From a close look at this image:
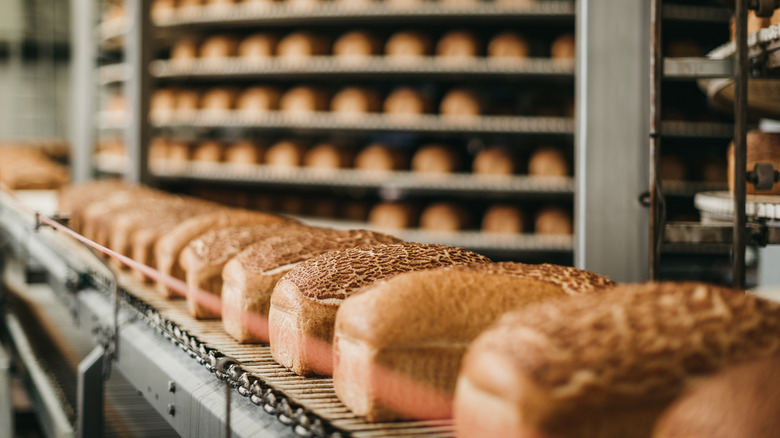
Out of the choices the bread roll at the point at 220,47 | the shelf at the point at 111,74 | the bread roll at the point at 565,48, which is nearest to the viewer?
the bread roll at the point at 565,48

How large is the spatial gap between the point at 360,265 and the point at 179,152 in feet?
11.5

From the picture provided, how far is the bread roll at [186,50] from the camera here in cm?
404

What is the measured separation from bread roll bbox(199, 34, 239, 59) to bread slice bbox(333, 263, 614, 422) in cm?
346

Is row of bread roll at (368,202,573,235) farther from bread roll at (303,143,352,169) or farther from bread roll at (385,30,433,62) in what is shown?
bread roll at (385,30,433,62)

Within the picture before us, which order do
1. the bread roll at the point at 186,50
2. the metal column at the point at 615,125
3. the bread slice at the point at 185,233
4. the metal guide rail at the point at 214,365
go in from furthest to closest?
the bread roll at the point at 186,50 < the metal column at the point at 615,125 < the bread slice at the point at 185,233 < the metal guide rail at the point at 214,365

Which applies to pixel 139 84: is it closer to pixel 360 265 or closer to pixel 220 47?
pixel 220 47

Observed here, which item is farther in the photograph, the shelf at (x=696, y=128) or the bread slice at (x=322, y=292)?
the shelf at (x=696, y=128)

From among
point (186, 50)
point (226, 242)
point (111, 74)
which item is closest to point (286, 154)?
point (186, 50)

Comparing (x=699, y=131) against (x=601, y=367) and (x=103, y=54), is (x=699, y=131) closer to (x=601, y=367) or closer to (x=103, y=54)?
(x=601, y=367)

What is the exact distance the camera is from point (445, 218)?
11.3 ft

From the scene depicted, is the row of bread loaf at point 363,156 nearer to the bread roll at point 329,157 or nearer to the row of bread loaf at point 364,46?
the bread roll at point 329,157

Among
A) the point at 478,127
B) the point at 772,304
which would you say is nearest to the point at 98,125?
the point at 478,127

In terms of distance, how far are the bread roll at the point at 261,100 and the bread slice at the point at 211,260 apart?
8.53 ft

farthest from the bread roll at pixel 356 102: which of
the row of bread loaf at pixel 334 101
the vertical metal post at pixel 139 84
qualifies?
the vertical metal post at pixel 139 84
